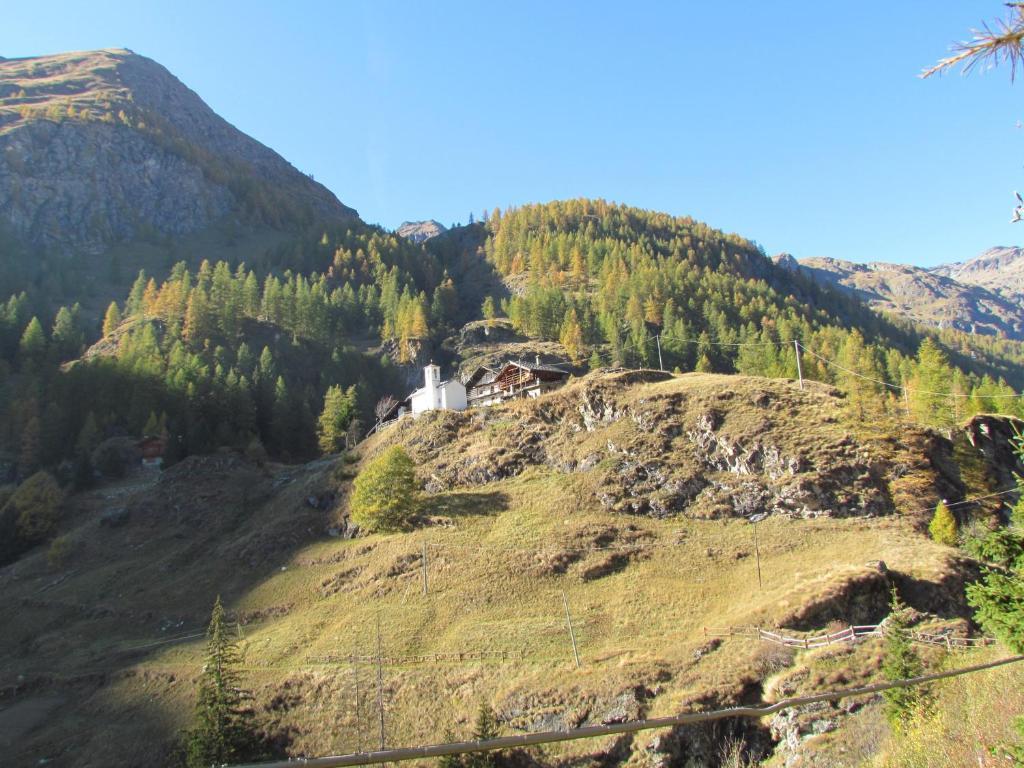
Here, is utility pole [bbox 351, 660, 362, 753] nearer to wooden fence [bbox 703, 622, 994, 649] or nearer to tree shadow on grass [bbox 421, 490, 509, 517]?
wooden fence [bbox 703, 622, 994, 649]

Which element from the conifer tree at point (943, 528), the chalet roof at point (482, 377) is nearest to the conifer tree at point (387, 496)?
the chalet roof at point (482, 377)

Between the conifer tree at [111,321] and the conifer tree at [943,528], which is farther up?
the conifer tree at [111,321]

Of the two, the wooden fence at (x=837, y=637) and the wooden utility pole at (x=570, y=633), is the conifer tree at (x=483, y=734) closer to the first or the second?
the wooden utility pole at (x=570, y=633)

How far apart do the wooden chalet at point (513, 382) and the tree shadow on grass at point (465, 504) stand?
19686 mm

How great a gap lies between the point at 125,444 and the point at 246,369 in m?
24.7

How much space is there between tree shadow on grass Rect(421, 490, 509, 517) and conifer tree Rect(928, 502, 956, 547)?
36.0 metres

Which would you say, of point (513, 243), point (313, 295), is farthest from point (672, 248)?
point (313, 295)

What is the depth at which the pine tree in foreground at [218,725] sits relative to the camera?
106 feet

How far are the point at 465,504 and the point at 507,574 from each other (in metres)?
14.0

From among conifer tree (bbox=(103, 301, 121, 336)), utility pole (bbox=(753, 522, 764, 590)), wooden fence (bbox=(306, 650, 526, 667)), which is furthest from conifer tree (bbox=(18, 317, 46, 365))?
utility pole (bbox=(753, 522, 764, 590))

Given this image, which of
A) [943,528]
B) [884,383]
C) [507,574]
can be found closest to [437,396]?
A: [507,574]

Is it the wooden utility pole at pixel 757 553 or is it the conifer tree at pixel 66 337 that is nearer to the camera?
the wooden utility pole at pixel 757 553

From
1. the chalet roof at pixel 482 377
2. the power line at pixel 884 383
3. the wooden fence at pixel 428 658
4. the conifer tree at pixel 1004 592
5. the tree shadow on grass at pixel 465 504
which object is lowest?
the wooden fence at pixel 428 658

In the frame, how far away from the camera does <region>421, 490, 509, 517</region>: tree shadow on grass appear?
63000 millimetres
